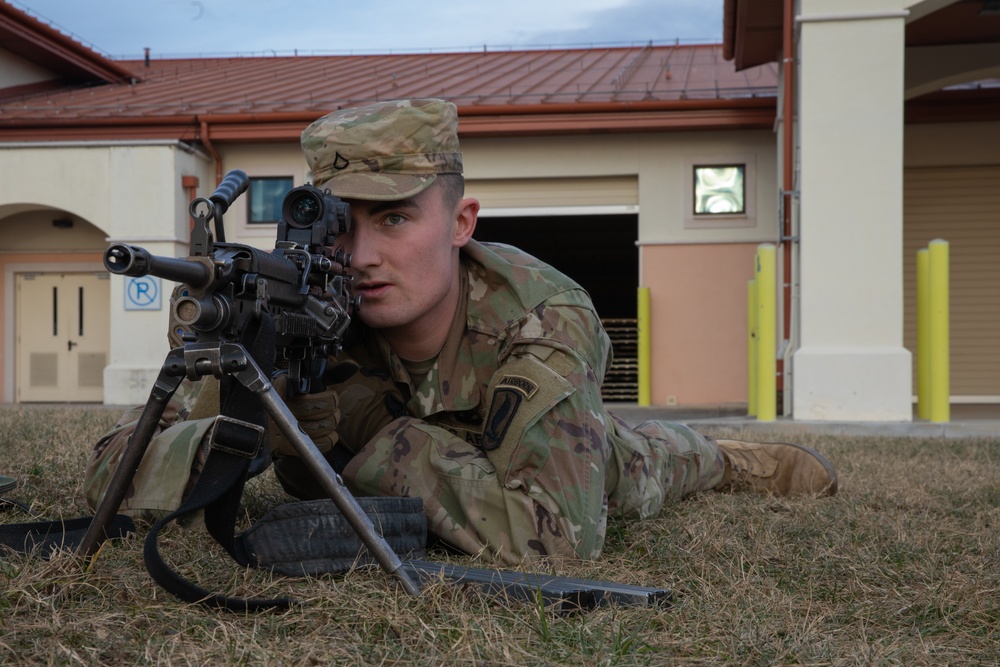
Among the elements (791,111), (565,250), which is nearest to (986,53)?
(791,111)

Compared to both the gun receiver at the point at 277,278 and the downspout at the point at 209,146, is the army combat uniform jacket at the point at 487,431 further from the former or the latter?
the downspout at the point at 209,146

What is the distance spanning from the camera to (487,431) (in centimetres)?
278

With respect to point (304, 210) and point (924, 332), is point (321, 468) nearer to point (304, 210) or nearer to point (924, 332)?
point (304, 210)

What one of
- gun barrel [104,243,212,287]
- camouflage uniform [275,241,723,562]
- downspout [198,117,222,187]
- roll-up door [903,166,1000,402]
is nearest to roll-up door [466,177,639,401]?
downspout [198,117,222,187]

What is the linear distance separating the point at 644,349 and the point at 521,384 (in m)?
11.2

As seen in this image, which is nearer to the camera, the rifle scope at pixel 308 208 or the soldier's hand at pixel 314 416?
the rifle scope at pixel 308 208

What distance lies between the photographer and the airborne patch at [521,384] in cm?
272

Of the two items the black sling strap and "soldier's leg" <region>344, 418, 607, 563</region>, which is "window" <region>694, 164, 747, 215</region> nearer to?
"soldier's leg" <region>344, 418, 607, 563</region>

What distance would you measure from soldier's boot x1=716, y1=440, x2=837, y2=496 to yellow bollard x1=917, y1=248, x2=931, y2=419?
18.0 ft

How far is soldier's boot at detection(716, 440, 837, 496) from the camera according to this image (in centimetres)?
411

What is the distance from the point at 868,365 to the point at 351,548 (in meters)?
7.51

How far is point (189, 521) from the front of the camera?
279cm

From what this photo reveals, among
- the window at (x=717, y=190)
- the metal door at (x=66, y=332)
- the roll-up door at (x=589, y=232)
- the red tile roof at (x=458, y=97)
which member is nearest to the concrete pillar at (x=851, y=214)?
the roll-up door at (x=589, y=232)

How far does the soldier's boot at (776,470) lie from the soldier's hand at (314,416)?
2.16 meters
